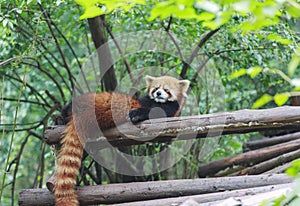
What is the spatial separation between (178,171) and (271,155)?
130 centimetres

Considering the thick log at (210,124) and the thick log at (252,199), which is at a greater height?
the thick log at (210,124)

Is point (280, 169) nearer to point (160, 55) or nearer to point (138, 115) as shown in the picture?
point (138, 115)

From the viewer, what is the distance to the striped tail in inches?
124

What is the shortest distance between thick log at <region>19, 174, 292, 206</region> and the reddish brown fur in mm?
183

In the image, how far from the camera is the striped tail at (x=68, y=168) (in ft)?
10.3

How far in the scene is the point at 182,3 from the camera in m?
1.40

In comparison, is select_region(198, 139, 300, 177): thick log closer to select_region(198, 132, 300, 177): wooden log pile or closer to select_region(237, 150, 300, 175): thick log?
select_region(198, 132, 300, 177): wooden log pile

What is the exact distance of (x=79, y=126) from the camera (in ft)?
11.1

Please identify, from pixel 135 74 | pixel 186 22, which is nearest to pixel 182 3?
pixel 186 22

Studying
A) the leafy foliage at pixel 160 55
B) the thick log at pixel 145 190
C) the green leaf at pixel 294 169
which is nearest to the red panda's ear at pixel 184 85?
the leafy foliage at pixel 160 55

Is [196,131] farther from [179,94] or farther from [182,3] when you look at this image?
[182,3]

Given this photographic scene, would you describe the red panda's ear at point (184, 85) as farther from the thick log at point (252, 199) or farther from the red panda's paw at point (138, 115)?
the thick log at point (252, 199)

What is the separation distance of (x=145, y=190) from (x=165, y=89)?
113 cm

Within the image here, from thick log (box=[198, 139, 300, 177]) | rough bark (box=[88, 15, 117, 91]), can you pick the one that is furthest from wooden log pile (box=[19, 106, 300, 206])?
rough bark (box=[88, 15, 117, 91])
